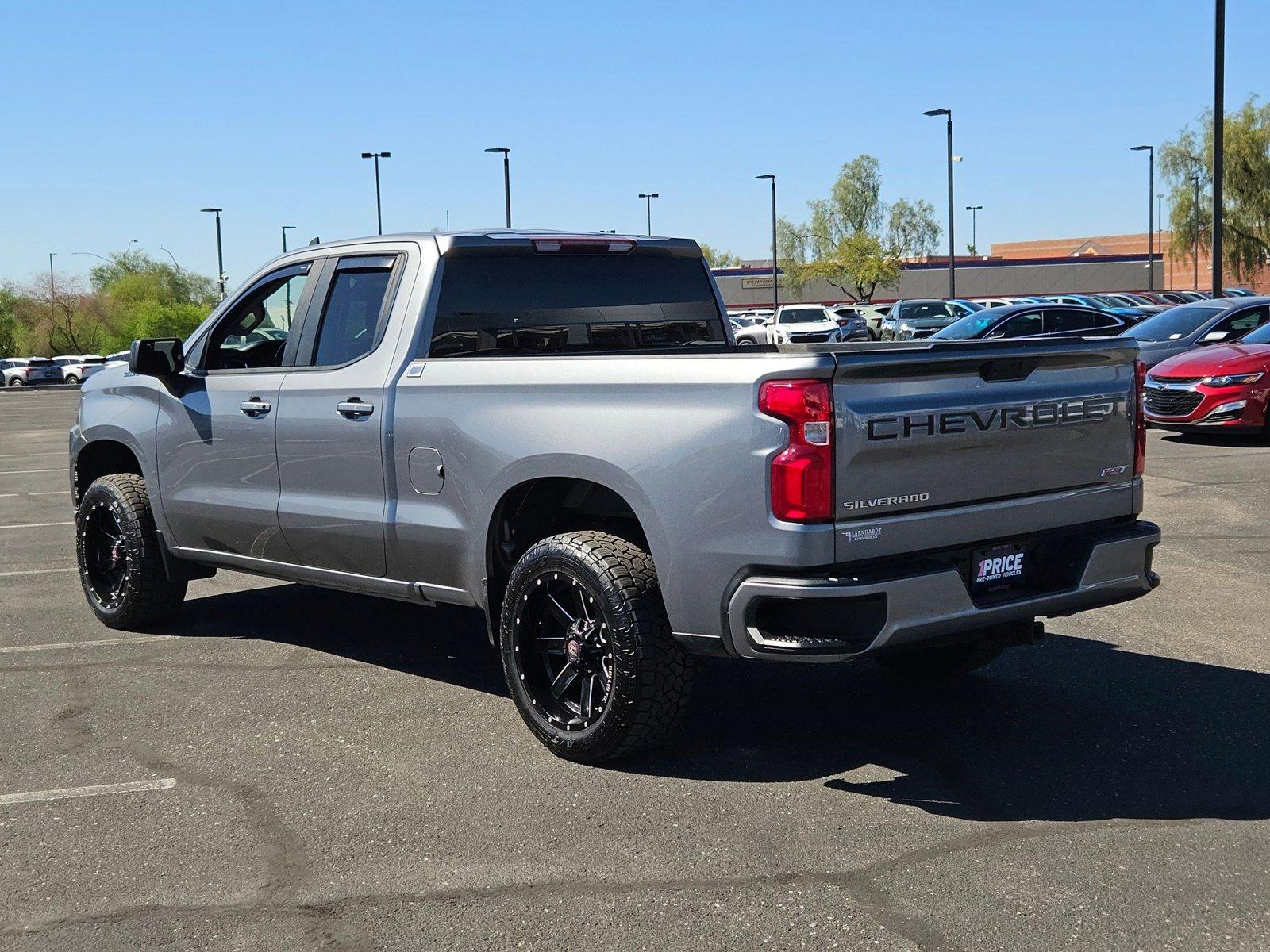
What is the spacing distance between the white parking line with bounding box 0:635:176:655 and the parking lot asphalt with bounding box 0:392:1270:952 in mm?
26

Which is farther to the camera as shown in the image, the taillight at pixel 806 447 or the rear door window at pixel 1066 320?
the rear door window at pixel 1066 320

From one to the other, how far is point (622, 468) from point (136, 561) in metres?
3.49

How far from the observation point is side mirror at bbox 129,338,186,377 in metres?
6.75

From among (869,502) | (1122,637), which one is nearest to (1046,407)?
(869,502)

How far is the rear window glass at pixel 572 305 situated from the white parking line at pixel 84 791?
1993 millimetres

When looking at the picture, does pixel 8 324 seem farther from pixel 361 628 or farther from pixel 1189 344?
pixel 361 628

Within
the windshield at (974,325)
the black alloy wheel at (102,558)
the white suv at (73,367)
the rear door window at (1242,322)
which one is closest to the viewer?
the black alloy wheel at (102,558)

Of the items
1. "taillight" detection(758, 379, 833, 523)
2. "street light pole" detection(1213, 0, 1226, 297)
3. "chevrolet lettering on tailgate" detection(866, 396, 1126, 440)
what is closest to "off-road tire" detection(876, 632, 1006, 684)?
"chevrolet lettering on tailgate" detection(866, 396, 1126, 440)

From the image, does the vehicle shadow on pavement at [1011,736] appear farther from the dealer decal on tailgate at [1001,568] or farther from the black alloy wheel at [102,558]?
the black alloy wheel at [102,558]

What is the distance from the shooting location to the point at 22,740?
546 centimetres

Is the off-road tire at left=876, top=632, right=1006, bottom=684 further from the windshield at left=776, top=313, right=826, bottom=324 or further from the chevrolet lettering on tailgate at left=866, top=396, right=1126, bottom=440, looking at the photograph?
the windshield at left=776, top=313, right=826, bottom=324

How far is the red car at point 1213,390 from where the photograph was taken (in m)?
15.3

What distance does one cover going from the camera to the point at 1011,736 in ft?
17.3

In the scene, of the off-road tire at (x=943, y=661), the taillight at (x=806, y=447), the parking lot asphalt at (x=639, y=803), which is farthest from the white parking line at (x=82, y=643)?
the taillight at (x=806, y=447)
